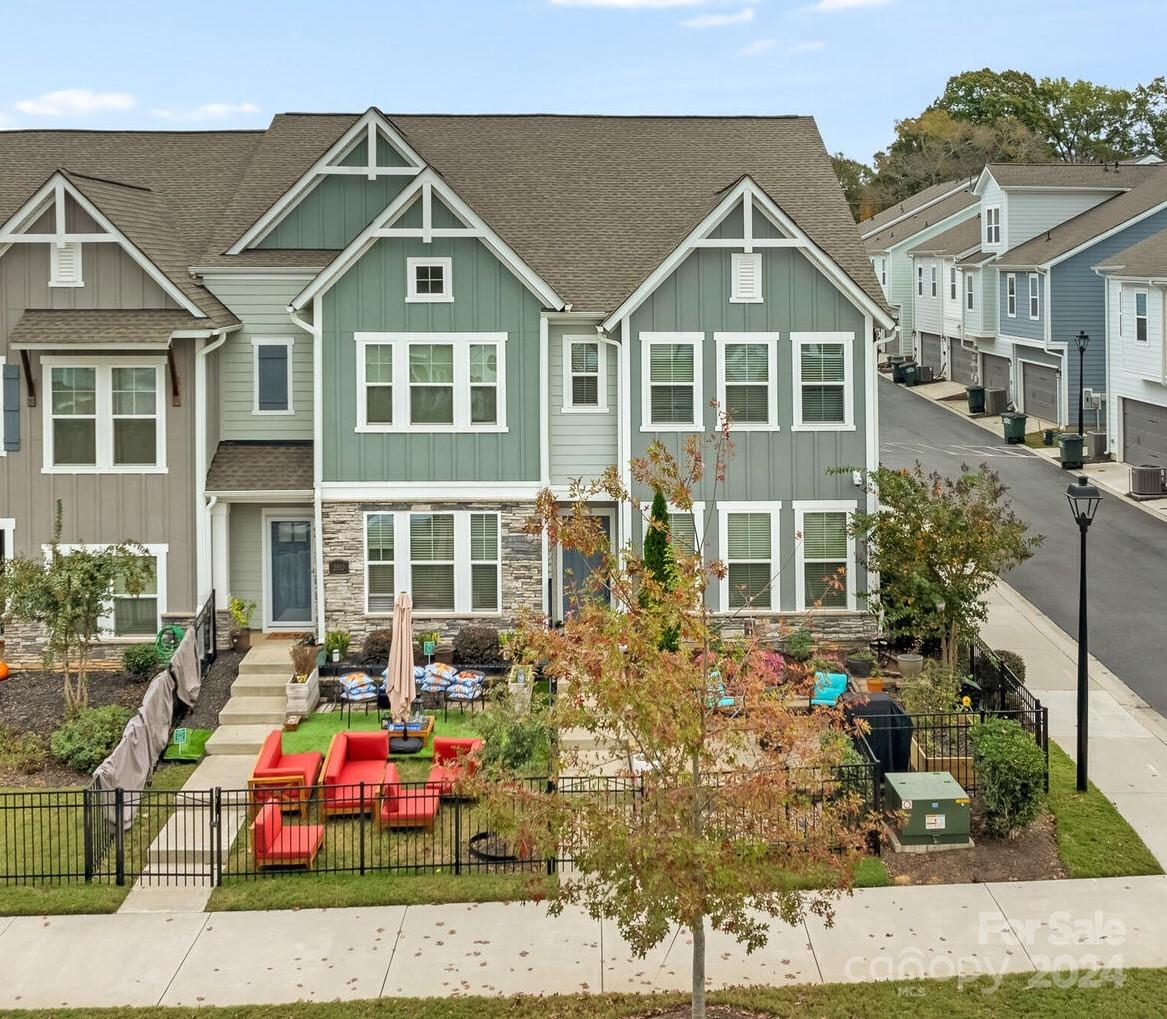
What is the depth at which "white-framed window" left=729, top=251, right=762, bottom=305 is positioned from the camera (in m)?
27.4

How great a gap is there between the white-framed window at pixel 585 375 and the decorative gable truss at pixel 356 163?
15.1 feet

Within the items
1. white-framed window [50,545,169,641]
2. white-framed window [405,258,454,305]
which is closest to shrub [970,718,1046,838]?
white-framed window [405,258,454,305]

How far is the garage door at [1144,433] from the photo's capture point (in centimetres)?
4166

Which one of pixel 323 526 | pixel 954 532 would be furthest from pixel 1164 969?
pixel 323 526

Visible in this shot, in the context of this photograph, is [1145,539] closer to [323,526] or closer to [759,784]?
[323,526]

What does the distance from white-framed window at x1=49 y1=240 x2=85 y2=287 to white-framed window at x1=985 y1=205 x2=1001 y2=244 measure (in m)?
37.7

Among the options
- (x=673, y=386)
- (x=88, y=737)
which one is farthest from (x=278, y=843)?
(x=673, y=386)

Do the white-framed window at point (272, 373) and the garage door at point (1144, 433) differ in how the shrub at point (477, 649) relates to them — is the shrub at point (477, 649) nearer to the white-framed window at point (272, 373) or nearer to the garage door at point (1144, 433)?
the white-framed window at point (272, 373)

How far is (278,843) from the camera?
18422 mm

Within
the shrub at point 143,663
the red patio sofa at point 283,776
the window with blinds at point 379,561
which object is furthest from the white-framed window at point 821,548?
the shrub at point 143,663

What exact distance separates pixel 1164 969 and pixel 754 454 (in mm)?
13876

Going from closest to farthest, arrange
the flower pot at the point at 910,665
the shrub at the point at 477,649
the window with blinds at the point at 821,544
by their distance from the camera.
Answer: the flower pot at the point at 910,665 → the shrub at the point at 477,649 → the window with blinds at the point at 821,544

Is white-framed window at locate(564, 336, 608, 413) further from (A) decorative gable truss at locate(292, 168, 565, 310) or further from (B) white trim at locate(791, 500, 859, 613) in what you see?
(B) white trim at locate(791, 500, 859, 613)

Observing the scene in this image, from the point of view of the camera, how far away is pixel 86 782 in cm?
2181
